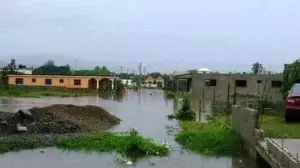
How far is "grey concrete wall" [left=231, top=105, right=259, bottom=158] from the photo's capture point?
13.4m

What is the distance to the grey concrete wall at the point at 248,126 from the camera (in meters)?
13.4

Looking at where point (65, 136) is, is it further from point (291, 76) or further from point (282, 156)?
point (291, 76)

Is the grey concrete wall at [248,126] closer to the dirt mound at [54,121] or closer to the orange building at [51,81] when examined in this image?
the dirt mound at [54,121]

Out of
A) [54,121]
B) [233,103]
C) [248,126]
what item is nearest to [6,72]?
[233,103]

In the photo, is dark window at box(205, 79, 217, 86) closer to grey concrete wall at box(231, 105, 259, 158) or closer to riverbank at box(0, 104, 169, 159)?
riverbank at box(0, 104, 169, 159)

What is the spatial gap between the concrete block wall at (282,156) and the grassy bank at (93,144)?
5.15 metres

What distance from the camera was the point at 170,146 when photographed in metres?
17.0

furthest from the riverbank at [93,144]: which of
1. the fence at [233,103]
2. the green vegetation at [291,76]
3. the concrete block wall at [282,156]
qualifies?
the green vegetation at [291,76]

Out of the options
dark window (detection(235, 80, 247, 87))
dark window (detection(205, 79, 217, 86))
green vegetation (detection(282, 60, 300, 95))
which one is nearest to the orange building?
dark window (detection(205, 79, 217, 86))

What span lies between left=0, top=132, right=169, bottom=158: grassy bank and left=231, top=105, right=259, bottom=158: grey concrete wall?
265cm

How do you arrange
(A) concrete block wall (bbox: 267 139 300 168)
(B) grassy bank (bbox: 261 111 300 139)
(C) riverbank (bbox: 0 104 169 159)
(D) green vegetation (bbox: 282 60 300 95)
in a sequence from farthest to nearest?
(D) green vegetation (bbox: 282 60 300 95) < (C) riverbank (bbox: 0 104 169 159) < (B) grassy bank (bbox: 261 111 300 139) < (A) concrete block wall (bbox: 267 139 300 168)

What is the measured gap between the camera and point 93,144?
17.0m

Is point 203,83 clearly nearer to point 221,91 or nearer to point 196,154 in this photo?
point 221,91

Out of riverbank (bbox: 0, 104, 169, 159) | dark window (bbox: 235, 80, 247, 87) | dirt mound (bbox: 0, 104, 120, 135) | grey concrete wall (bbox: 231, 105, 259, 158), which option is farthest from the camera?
dark window (bbox: 235, 80, 247, 87)
